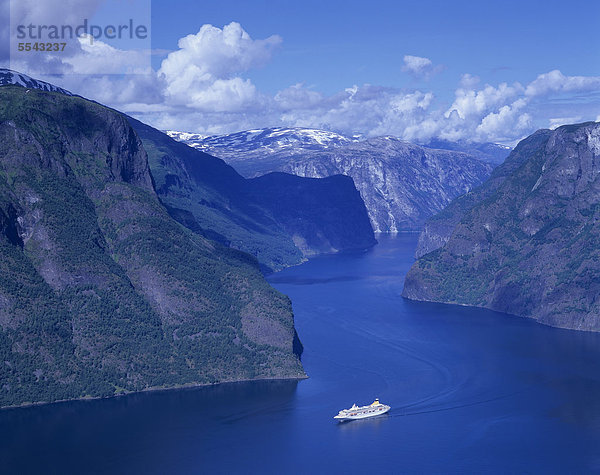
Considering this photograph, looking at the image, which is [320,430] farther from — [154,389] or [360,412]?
[154,389]

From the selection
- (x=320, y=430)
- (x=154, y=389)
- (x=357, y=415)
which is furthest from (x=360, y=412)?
(x=154, y=389)

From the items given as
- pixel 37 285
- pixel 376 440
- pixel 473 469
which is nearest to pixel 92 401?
pixel 37 285

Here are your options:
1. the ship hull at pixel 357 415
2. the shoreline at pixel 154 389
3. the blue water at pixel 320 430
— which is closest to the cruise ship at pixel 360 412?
the ship hull at pixel 357 415

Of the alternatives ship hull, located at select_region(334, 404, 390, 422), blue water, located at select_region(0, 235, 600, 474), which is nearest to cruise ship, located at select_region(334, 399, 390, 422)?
ship hull, located at select_region(334, 404, 390, 422)

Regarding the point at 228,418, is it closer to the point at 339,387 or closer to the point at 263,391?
the point at 263,391

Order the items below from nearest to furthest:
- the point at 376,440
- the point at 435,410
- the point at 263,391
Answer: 1. the point at 376,440
2. the point at 435,410
3. the point at 263,391

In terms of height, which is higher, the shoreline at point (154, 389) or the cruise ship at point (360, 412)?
the shoreline at point (154, 389)

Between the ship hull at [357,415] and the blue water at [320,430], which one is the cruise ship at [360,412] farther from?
the blue water at [320,430]

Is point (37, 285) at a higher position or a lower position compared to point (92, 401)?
higher

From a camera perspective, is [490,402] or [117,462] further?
[490,402]
